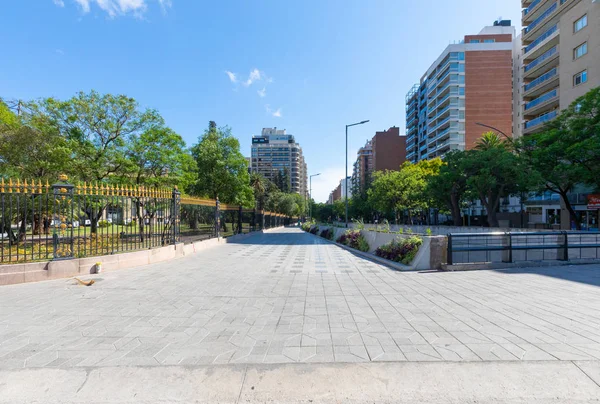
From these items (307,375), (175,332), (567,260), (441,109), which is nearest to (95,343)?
(175,332)

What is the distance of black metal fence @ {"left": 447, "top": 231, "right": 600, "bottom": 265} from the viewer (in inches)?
368

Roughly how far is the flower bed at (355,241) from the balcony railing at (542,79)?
131ft

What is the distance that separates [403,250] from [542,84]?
146 feet

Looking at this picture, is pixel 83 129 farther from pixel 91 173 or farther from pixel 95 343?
pixel 95 343

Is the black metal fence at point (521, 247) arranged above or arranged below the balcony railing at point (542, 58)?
below

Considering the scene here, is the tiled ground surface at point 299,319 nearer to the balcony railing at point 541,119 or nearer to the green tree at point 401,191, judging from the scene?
the green tree at point 401,191

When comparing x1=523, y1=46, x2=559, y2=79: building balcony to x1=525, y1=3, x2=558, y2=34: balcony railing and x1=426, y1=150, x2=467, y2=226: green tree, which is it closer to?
x1=525, y1=3, x2=558, y2=34: balcony railing

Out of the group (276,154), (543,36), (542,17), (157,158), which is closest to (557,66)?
(543,36)

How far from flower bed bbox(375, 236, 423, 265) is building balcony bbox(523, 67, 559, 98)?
42.0 meters

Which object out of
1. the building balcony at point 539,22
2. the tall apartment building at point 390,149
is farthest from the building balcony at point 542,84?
the tall apartment building at point 390,149

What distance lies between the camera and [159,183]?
18047mm

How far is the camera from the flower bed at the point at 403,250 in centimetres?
972

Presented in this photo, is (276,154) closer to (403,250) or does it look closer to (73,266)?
(403,250)

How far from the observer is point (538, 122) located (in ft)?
129
